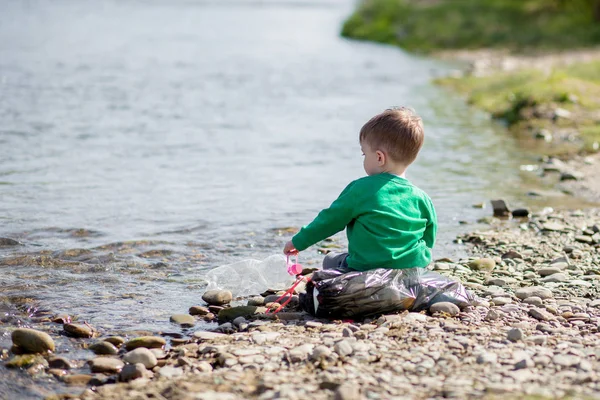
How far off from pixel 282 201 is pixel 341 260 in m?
4.39

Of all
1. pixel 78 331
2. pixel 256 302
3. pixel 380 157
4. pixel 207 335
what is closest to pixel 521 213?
pixel 380 157

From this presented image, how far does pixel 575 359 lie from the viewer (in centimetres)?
527

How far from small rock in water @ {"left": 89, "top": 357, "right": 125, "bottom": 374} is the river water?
0.87 metres

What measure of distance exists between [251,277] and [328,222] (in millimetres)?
1306

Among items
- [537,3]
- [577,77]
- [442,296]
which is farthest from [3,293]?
[537,3]

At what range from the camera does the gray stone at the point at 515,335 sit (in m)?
5.75

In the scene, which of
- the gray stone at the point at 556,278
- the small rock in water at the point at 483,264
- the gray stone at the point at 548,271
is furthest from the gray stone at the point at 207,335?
the gray stone at the point at 548,271

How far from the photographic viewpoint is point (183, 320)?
6816 millimetres

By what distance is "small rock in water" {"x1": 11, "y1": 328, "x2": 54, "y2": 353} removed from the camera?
6.04 meters

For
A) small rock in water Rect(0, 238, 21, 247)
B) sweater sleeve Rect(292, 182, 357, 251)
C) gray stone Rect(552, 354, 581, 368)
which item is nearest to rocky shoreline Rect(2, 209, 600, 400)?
gray stone Rect(552, 354, 581, 368)

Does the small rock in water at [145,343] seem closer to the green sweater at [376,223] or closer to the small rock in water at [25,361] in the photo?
the small rock in water at [25,361]

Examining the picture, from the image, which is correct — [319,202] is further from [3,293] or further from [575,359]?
[575,359]

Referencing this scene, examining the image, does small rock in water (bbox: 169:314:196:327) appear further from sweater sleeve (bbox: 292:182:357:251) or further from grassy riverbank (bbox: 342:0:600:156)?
grassy riverbank (bbox: 342:0:600:156)

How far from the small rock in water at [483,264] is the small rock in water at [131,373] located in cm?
370
